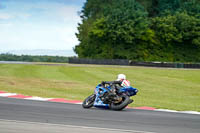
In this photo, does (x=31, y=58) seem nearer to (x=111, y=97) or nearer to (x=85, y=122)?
(x=111, y=97)

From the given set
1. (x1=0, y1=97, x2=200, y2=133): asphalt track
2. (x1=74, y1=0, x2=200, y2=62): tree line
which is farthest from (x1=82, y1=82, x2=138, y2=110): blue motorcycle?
(x1=74, y1=0, x2=200, y2=62): tree line

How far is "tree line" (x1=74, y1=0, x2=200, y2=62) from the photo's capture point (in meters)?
73.1

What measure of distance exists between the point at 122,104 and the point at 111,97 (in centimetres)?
48

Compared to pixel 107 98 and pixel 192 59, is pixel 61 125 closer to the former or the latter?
pixel 107 98

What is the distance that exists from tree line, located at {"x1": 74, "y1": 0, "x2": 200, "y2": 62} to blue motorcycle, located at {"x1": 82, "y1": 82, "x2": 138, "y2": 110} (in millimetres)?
57042

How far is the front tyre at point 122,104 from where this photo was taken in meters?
13.5

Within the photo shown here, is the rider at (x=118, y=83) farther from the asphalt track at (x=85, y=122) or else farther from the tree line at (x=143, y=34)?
the tree line at (x=143, y=34)

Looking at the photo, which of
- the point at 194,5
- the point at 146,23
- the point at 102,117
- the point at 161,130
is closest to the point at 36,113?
the point at 102,117

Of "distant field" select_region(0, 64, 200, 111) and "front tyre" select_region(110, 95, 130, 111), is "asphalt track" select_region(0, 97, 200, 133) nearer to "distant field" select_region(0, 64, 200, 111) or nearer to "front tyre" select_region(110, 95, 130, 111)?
"front tyre" select_region(110, 95, 130, 111)

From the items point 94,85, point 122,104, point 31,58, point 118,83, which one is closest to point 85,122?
point 122,104

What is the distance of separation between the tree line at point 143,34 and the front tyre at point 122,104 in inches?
2258

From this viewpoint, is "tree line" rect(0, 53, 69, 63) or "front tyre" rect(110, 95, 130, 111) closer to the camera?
"front tyre" rect(110, 95, 130, 111)

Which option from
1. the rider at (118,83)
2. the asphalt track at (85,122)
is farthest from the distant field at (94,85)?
the asphalt track at (85,122)

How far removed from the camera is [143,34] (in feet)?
247
